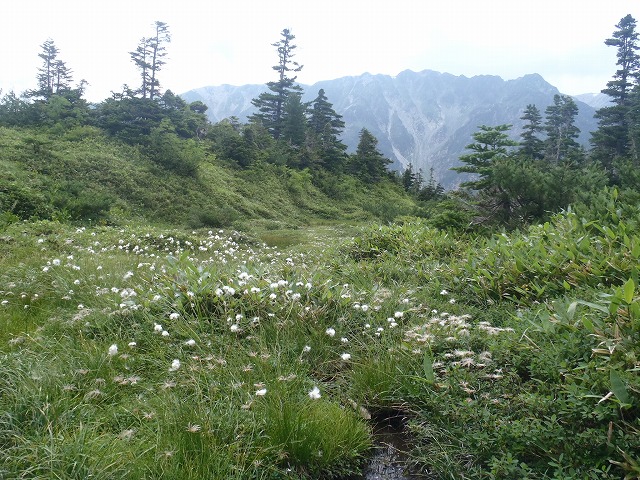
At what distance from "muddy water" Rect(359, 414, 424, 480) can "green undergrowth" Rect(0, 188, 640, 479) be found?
62mm

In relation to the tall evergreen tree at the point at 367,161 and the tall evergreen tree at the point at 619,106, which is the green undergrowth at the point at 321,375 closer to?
the tall evergreen tree at the point at 619,106

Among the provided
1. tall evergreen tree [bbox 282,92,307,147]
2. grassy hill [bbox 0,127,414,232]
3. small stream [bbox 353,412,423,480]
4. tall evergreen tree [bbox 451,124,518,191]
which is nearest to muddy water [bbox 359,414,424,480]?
small stream [bbox 353,412,423,480]

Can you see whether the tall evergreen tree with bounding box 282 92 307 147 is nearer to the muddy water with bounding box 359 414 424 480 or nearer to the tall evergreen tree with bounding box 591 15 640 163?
the tall evergreen tree with bounding box 591 15 640 163

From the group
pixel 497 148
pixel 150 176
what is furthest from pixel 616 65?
pixel 150 176

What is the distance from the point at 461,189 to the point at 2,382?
11405 millimetres

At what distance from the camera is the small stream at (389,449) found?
2.33 metres

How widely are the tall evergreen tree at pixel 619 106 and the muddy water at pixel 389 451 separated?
3555cm

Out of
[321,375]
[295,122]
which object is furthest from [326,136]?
[321,375]

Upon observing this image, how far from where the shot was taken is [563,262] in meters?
4.26

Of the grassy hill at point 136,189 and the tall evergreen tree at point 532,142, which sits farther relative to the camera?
the tall evergreen tree at point 532,142

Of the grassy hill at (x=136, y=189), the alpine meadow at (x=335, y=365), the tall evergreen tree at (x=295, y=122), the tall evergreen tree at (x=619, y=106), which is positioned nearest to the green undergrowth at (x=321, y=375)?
the alpine meadow at (x=335, y=365)

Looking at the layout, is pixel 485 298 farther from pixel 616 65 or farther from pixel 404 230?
pixel 616 65

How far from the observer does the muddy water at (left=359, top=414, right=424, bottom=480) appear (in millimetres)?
2330

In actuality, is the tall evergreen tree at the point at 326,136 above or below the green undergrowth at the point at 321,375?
above
